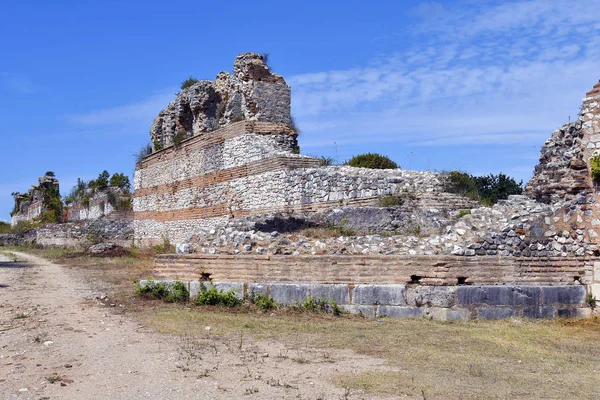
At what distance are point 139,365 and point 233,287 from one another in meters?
3.61

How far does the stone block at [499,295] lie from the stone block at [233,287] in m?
3.19

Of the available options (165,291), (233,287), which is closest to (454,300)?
(233,287)

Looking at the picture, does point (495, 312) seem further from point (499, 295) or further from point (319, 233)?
point (319, 233)

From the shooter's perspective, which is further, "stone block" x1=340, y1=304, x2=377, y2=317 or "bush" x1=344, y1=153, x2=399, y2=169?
"bush" x1=344, y1=153, x2=399, y2=169

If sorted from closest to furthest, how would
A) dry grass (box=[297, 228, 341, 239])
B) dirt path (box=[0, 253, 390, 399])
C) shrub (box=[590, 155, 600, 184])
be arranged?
dirt path (box=[0, 253, 390, 399]), shrub (box=[590, 155, 600, 184]), dry grass (box=[297, 228, 341, 239])

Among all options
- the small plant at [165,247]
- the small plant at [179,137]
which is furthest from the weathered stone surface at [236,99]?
the small plant at [165,247]

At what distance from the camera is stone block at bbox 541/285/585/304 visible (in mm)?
8750

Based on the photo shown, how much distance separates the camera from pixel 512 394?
5.18 m

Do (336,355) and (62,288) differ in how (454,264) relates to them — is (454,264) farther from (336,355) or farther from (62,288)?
(62,288)

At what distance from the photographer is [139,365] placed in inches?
235

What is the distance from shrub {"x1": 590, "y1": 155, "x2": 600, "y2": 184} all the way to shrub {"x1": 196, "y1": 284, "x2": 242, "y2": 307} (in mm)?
5602

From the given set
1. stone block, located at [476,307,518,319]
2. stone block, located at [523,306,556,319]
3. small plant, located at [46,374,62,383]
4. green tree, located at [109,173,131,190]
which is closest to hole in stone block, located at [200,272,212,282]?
stone block, located at [476,307,518,319]

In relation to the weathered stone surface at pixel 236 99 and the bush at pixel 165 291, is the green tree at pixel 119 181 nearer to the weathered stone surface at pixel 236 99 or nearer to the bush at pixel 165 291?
the weathered stone surface at pixel 236 99

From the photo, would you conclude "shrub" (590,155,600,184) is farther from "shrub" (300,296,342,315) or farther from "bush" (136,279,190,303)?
"bush" (136,279,190,303)
